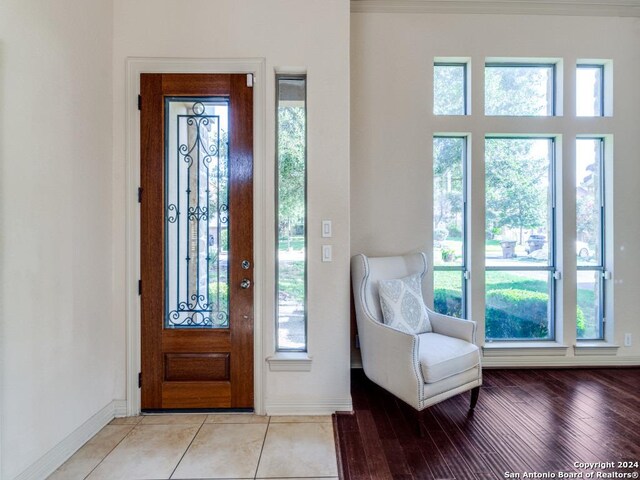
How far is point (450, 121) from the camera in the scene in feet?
9.71

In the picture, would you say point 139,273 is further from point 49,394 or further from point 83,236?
point 49,394

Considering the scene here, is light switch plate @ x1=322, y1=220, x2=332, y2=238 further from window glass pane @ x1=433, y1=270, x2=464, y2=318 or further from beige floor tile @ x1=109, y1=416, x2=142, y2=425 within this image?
beige floor tile @ x1=109, y1=416, x2=142, y2=425

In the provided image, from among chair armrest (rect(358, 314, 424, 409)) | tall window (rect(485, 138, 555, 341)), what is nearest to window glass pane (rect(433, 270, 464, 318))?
tall window (rect(485, 138, 555, 341))

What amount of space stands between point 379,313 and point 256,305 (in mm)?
966

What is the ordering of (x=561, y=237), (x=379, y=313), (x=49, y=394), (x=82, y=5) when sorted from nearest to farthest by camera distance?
(x=49, y=394) < (x=82, y=5) < (x=379, y=313) < (x=561, y=237)

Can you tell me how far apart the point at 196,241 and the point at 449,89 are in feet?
9.03

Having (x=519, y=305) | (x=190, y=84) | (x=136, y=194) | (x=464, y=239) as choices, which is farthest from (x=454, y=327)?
(x=190, y=84)

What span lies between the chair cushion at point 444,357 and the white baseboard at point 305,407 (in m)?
0.70

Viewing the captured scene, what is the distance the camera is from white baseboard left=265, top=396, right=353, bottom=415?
2264mm

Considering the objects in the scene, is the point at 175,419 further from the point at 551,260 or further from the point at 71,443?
the point at 551,260

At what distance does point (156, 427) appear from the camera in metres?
2.12

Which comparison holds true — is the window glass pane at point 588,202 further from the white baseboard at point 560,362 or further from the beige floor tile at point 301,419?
the beige floor tile at point 301,419

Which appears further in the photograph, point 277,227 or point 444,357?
point 277,227

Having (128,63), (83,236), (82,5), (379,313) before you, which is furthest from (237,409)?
(82,5)
